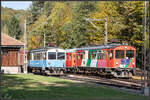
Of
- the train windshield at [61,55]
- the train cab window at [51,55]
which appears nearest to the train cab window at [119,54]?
the train windshield at [61,55]

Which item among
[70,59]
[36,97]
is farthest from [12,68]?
[36,97]

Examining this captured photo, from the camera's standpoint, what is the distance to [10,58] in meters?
44.8

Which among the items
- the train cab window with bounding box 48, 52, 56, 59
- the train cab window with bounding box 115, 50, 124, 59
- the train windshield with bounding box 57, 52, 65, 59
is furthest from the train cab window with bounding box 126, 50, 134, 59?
the train cab window with bounding box 48, 52, 56, 59

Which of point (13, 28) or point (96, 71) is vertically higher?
point (13, 28)

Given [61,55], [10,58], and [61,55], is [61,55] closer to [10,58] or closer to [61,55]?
[61,55]

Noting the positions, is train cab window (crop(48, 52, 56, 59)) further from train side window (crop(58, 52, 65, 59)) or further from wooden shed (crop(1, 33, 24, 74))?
wooden shed (crop(1, 33, 24, 74))

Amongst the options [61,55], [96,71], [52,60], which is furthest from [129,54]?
[52,60]

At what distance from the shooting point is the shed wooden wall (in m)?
44.5

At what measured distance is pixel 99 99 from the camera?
14438 millimetres

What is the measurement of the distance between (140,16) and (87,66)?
35.9ft

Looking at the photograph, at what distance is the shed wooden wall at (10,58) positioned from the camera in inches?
1752

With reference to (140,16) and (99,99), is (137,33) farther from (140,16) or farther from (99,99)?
(99,99)

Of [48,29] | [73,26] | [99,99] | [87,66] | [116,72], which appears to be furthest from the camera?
[73,26]

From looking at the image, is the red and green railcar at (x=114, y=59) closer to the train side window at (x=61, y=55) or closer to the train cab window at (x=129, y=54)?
the train cab window at (x=129, y=54)
